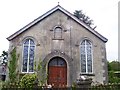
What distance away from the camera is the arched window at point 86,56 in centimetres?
1983

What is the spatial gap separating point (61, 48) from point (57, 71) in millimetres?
2267

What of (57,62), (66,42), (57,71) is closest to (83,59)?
(66,42)

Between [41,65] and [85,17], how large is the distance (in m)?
29.9

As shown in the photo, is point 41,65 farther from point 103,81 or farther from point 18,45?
point 103,81

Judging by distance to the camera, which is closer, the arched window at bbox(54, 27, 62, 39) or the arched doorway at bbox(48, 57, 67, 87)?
the arched doorway at bbox(48, 57, 67, 87)

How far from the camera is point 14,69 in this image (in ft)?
62.2

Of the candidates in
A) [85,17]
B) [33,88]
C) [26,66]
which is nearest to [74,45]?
[26,66]

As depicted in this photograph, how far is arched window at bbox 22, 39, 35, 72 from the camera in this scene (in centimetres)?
1961

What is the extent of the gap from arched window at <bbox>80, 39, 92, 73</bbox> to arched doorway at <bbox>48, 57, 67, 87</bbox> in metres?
1.81

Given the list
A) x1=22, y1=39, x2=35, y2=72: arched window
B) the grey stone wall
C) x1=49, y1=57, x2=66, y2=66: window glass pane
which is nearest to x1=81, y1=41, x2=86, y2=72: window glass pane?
the grey stone wall

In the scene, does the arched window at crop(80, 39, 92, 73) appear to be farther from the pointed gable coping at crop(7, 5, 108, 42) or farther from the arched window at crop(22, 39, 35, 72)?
the arched window at crop(22, 39, 35, 72)

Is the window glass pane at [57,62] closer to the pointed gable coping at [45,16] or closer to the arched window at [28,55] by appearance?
the arched window at [28,55]

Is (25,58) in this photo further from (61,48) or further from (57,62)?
(61,48)

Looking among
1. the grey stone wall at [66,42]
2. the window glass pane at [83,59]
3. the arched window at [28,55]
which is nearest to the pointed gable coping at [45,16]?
the grey stone wall at [66,42]
